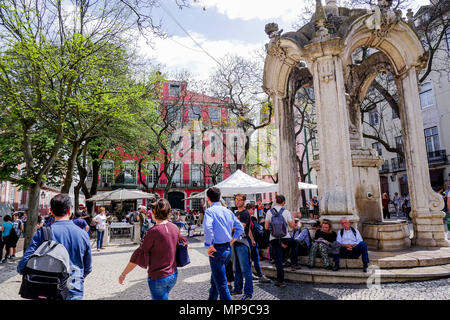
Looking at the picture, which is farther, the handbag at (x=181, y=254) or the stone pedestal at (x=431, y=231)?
the stone pedestal at (x=431, y=231)

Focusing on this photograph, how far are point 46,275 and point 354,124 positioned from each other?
8452 millimetres

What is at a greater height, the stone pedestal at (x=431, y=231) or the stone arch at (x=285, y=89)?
the stone arch at (x=285, y=89)

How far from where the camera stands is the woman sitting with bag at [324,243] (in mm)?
5477

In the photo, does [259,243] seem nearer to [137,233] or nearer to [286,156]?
[286,156]

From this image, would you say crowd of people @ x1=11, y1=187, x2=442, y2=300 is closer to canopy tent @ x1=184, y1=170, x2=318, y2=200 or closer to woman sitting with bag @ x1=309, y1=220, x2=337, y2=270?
woman sitting with bag @ x1=309, y1=220, x2=337, y2=270

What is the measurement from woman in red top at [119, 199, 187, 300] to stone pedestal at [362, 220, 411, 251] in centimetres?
528

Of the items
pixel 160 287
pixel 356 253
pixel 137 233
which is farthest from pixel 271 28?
pixel 137 233

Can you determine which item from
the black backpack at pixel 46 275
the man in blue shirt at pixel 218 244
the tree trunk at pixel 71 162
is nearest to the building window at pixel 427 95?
the tree trunk at pixel 71 162

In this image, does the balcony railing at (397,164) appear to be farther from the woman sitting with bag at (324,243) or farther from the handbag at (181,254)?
the handbag at (181,254)

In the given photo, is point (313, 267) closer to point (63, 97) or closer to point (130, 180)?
point (63, 97)

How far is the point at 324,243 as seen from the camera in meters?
5.59

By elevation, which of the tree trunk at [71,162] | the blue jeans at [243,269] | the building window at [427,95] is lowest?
the blue jeans at [243,269]

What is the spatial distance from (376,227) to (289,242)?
2495 mm

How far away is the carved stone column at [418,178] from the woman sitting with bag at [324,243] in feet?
9.09
